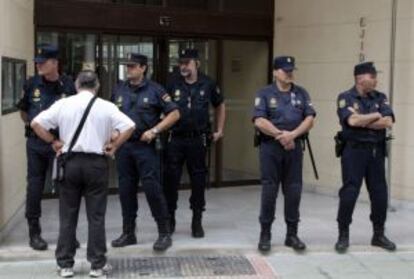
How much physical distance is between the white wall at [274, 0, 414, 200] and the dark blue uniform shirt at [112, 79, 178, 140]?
358 cm

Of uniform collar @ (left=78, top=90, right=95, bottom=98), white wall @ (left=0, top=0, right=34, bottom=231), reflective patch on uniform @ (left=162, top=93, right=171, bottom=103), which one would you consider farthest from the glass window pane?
uniform collar @ (left=78, top=90, right=95, bottom=98)

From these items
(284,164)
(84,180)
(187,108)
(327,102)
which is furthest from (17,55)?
(327,102)

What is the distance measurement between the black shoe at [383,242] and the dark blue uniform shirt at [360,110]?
1.00 metres

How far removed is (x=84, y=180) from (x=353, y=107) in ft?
8.76

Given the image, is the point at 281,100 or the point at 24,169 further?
the point at 24,169

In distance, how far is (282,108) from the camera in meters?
6.95

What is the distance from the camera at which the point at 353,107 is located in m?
6.99

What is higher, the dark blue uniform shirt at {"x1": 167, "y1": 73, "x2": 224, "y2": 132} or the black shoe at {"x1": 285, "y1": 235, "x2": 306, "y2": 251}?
the dark blue uniform shirt at {"x1": 167, "y1": 73, "x2": 224, "y2": 132}

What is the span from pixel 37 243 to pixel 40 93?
1.43 meters

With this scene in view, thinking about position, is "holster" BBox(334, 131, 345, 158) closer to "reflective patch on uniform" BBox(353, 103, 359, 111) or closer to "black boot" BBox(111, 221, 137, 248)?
"reflective patch on uniform" BBox(353, 103, 359, 111)

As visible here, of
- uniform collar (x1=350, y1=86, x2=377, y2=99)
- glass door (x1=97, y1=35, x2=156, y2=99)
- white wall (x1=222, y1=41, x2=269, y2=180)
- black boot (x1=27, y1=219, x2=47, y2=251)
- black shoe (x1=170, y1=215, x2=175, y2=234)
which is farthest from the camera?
white wall (x1=222, y1=41, x2=269, y2=180)

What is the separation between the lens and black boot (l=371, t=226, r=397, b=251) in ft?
23.9

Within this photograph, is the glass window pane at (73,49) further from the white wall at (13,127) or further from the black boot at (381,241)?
the black boot at (381,241)

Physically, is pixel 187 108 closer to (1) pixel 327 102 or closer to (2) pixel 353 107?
(2) pixel 353 107
